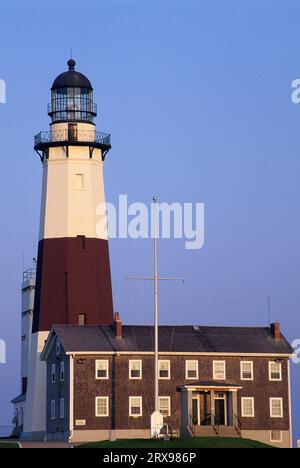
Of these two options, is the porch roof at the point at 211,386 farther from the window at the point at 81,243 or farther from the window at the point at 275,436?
the window at the point at 81,243

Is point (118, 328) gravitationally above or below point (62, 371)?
above

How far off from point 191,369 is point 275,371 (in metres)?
5.11

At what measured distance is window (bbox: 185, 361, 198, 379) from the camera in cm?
8719

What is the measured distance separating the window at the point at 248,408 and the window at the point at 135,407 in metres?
6.02

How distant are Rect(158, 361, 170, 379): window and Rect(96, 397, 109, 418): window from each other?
3612 mm

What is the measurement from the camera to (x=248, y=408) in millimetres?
87125

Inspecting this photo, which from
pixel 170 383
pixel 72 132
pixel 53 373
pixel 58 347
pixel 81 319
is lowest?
pixel 170 383

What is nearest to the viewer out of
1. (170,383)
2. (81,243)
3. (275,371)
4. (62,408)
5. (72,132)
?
(62,408)

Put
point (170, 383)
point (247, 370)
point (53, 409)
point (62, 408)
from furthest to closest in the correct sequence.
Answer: point (53, 409)
point (247, 370)
point (170, 383)
point (62, 408)

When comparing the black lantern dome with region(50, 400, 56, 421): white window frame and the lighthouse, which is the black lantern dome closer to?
the lighthouse

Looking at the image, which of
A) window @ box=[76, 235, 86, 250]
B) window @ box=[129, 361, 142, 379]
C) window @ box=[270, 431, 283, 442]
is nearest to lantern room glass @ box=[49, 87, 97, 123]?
window @ box=[76, 235, 86, 250]

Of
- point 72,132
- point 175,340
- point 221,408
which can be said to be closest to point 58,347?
point 175,340

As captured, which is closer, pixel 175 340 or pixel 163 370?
pixel 163 370

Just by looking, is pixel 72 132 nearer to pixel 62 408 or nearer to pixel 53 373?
pixel 53 373
